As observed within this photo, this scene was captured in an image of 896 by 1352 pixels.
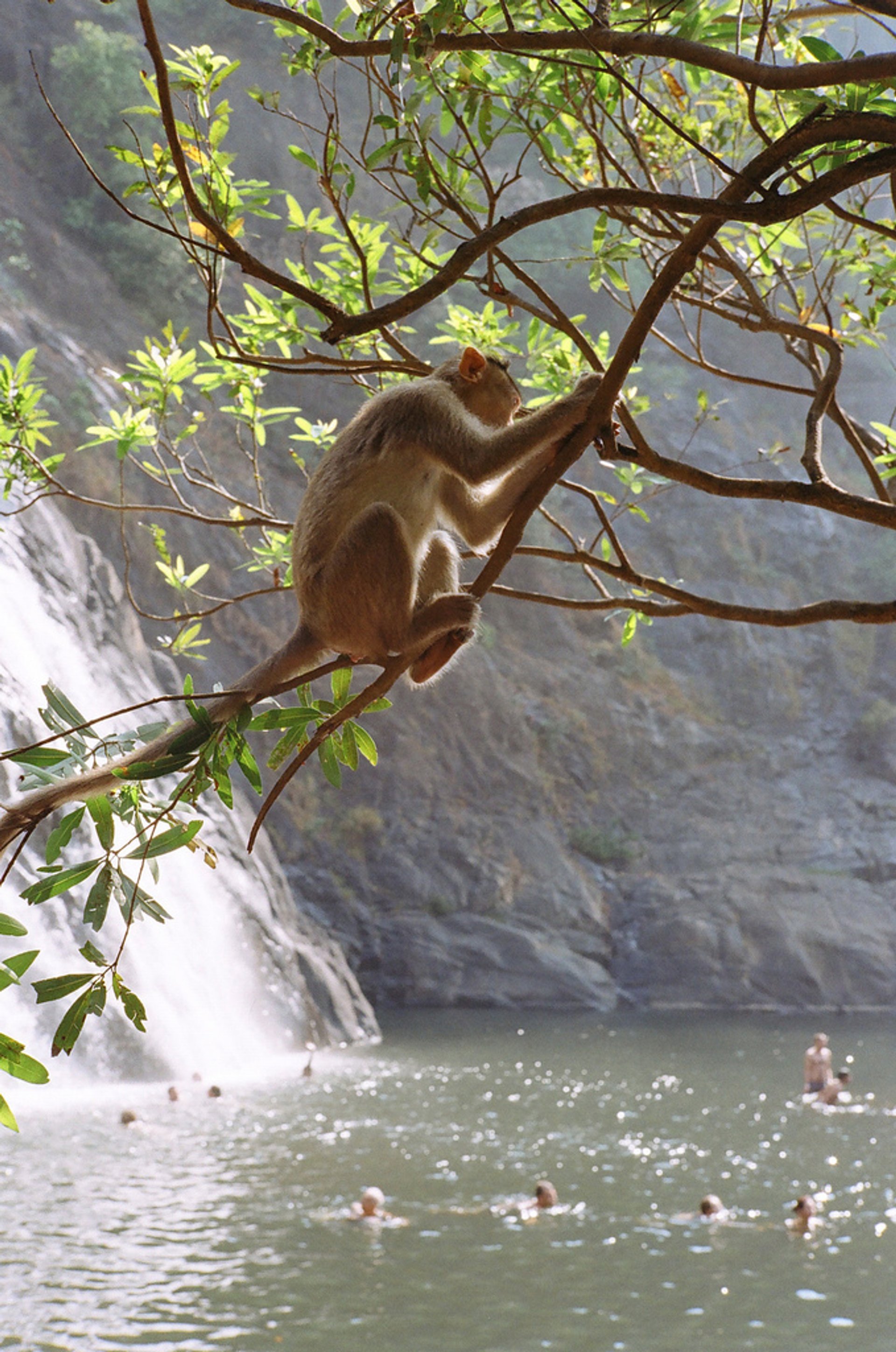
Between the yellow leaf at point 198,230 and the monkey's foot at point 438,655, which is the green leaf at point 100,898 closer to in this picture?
the monkey's foot at point 438,655

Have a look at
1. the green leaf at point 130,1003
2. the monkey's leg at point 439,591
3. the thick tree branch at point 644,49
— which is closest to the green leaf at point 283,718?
the green leaf at point 130,1003

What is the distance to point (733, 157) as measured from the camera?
488 cm

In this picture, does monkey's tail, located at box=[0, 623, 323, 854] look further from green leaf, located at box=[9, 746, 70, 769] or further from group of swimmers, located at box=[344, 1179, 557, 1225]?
group of swimmers, located at box=[344, 1179, 557, 1225]

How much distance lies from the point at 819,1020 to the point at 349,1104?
9536 millimetres

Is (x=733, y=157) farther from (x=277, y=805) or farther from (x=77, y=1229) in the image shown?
(x=277, y=805)

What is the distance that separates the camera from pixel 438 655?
128 inches

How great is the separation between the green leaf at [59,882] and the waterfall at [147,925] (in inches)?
310

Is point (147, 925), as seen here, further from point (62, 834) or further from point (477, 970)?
point (62, 834)

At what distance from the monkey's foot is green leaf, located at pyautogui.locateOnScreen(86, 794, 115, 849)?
1268 mm

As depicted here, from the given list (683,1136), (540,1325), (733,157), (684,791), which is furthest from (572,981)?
(733,157)

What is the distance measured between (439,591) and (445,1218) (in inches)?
264

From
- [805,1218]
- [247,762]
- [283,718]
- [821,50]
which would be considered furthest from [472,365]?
[805,1218]

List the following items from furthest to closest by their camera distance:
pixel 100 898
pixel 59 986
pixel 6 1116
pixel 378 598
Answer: pixel 378 598 → pixel 100 898 → pixel 59 986 → pixel 6 1116

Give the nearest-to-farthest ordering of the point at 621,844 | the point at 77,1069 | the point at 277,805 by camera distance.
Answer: the point at 77,1069, the point at 277,805, the point at 621,844
